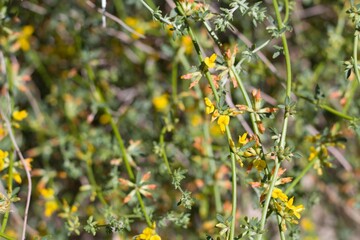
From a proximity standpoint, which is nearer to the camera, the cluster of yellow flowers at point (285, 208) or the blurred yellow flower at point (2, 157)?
the cluster of yellow flowers at point (285, 208)

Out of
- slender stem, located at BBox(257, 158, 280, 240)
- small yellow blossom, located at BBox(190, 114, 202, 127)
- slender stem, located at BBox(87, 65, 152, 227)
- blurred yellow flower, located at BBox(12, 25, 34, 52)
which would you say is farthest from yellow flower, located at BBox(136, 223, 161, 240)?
blurred yellow flower, located at BBox(12, 25, 34, 52)

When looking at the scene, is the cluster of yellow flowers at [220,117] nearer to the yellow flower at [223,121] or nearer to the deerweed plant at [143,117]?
the yellow flower at [223,121]

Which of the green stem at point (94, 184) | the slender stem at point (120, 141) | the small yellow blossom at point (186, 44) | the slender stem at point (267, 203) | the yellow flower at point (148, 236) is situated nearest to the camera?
the slender stem at point (267, 203)

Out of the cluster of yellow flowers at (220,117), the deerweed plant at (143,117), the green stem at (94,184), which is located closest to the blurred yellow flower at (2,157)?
the deerweed plant at (143,117)

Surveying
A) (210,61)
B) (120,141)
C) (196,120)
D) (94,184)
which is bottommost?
(94,184)

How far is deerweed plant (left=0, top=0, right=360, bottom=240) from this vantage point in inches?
69.8

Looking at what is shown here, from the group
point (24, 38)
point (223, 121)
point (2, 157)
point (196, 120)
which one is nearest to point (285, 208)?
point (223, 121)

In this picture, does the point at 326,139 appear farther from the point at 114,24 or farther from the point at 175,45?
the point at 114,24

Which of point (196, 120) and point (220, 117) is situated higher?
point (220, 117)

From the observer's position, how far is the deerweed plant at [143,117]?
1.77m

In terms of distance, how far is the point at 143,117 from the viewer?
229 cm

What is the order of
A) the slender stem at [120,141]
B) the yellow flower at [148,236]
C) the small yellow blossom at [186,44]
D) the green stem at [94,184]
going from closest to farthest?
the yellow flower at [148,236], the slender stem at [120,141], the green stem at [94,184], the small yellow blossom at [186,44]

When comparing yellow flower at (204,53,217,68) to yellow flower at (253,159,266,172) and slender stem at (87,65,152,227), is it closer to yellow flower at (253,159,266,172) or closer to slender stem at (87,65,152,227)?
yellow flower at (253,159,266,172)

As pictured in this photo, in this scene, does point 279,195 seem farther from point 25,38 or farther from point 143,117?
point 25,38
